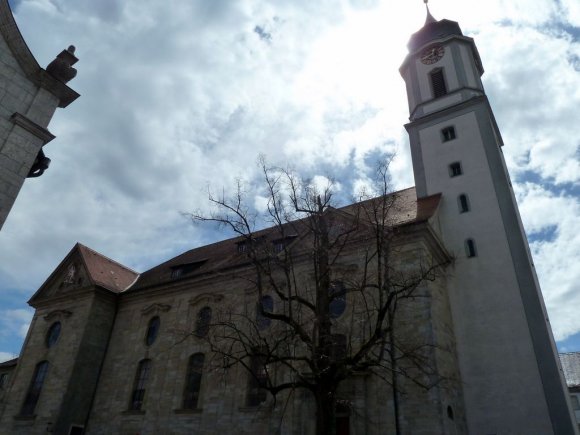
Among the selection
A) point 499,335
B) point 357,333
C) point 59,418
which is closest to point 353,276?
point 357,333

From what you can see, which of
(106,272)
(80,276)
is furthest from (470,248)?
(80,276)

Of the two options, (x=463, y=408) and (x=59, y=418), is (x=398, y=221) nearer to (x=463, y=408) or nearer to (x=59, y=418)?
(x=463, y=408)

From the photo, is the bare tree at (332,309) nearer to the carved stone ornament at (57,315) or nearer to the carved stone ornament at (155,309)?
the carved stone ornament at (155,309)

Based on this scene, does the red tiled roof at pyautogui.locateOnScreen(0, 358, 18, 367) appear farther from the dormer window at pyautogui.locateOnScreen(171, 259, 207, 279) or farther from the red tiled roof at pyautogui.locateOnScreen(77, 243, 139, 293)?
the dormer window at pyautogui.locateOnScreen(171, 259, 207, 279)

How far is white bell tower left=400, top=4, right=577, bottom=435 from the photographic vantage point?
55.4ft

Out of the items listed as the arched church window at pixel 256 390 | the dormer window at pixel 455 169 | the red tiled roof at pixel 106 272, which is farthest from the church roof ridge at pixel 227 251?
the arched church window at pixel 256 390

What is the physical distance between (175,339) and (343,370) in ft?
43.8

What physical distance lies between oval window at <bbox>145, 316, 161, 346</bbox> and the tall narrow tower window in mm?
20816

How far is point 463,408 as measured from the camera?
57.2 feet

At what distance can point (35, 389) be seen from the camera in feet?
82.7

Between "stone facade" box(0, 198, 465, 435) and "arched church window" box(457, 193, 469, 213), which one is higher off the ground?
"arched church window" box(457, 193, 469, 213)

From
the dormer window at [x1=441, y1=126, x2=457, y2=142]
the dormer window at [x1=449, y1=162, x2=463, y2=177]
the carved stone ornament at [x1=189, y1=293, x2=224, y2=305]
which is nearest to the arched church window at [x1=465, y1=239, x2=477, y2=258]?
the dormer window at [x1=449, y1=162, x2=463, y2=177]

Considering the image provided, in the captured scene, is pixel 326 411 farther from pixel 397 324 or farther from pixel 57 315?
pixel 57 315

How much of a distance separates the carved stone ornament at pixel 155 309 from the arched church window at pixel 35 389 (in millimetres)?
6452
